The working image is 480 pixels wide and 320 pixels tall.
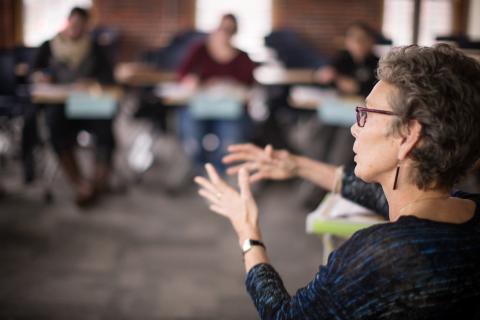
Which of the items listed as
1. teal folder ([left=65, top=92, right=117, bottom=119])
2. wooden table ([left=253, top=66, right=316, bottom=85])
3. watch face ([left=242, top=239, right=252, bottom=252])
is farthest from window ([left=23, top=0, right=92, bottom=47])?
watch face ([left=242, top=239, right=252, bottom=252])

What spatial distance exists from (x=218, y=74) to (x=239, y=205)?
349cm

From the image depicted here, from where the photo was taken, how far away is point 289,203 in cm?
481

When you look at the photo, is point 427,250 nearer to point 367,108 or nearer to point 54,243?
point 367,108

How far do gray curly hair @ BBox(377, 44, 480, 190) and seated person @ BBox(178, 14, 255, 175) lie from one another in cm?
365

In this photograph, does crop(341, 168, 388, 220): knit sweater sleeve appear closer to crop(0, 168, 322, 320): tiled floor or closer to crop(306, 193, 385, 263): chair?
crop(306, 193, 385, 263): chair

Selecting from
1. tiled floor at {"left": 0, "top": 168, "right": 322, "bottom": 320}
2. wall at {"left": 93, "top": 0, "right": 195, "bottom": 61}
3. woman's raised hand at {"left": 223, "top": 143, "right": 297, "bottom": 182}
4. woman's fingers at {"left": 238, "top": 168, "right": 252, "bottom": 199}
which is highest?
wall at {"left": 93, "top": 0, "right": 195, "bottom": 61}

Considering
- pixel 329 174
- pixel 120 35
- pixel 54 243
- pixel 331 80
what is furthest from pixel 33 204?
pixel 120 35

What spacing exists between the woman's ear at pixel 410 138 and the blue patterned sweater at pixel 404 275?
0.43 feet

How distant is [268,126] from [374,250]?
438 cm

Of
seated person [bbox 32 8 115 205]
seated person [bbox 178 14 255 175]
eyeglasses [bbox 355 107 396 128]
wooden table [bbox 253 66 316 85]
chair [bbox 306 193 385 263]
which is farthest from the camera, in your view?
wooden table [bbox 253 66 316 85]

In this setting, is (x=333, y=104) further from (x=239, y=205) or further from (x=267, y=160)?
(x=239, y=205)

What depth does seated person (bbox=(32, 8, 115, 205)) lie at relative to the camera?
4.50 m

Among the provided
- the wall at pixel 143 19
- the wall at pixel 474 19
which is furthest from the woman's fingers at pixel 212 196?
the wall at pixel 474 19

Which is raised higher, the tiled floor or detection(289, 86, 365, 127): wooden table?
detection(289, 86, 365, 127): wooden table
